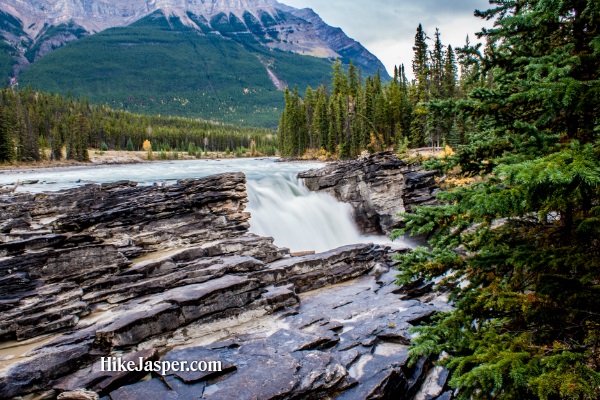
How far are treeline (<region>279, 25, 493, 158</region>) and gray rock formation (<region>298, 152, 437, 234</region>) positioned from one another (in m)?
13.0

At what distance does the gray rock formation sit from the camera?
→ 29.6 metres

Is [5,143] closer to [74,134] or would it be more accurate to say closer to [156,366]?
[74,134]

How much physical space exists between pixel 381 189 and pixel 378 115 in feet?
133

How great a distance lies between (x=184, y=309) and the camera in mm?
11219

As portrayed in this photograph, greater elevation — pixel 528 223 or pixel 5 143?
pixel 5 143

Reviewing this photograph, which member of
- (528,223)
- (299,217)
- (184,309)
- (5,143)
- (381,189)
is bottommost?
(184,309)

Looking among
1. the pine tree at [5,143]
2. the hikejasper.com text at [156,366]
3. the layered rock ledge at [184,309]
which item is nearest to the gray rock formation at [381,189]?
the layered rock ledge at [184,309]

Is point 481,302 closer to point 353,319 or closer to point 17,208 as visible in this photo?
point 353,319

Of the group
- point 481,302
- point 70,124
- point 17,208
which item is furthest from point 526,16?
point 70,124

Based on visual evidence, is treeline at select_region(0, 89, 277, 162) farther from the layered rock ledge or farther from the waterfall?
the layered rock ledge

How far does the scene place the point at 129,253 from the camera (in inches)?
616

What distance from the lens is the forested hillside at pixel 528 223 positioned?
3.86 metres

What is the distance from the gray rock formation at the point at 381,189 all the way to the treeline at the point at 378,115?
514 inches

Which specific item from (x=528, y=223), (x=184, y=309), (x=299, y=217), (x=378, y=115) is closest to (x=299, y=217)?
(x=299, y=217)
